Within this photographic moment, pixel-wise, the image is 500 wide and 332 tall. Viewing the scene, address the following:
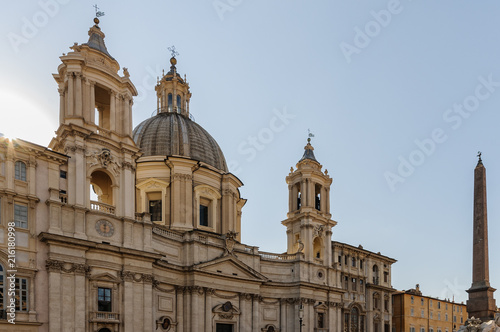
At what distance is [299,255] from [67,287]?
1026 inches

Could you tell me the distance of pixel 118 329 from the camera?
31.6 meters

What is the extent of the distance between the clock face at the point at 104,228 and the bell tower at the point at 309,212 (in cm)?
2303

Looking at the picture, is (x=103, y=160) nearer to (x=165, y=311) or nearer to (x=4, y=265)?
(x=4, y=265)

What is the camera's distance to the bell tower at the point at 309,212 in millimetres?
51281

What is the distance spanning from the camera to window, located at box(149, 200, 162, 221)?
147ft

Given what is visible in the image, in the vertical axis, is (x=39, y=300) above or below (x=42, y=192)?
below

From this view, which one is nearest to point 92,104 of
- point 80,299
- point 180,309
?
point 80,299

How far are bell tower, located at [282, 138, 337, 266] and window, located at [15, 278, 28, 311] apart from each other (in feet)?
95.4

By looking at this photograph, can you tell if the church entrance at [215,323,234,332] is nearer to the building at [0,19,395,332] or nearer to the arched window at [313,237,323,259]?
the building at [0,19,395,332]

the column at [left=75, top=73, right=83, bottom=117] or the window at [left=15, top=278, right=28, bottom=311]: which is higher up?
the column at [left=75, top=73, right=83, bottom=117]

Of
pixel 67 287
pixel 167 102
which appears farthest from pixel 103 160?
pixel 167 102

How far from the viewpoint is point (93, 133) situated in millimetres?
32625

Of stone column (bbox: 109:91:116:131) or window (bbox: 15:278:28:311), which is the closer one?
window (bbox: 15:278:28:311)

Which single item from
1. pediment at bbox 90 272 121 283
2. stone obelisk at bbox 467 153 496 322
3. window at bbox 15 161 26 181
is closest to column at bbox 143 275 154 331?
pediment at bbox 90 272 121 283
